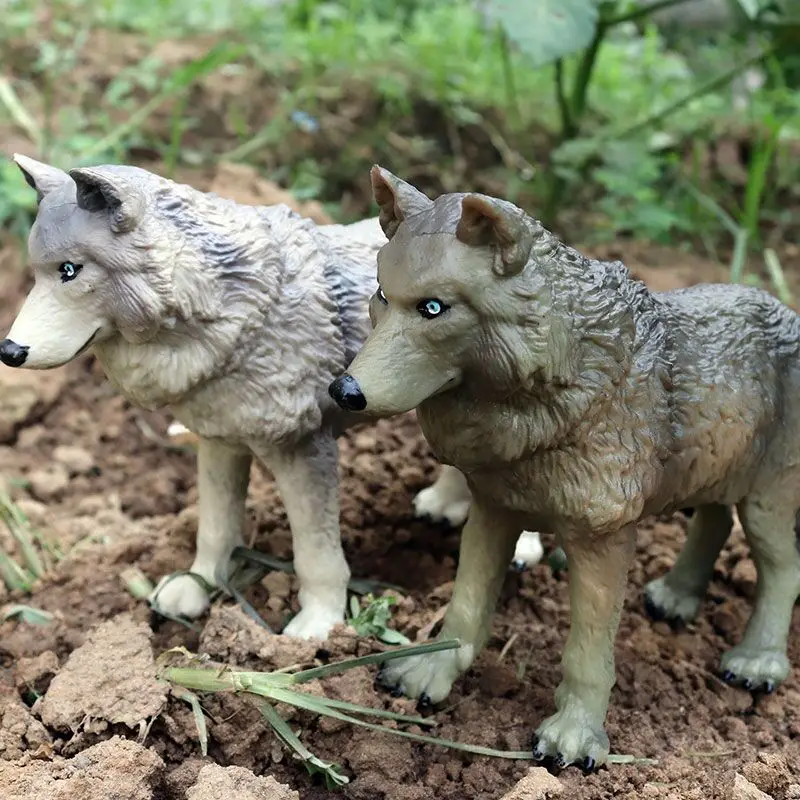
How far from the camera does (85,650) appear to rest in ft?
6.23

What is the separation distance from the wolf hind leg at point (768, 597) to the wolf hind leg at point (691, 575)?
174mm

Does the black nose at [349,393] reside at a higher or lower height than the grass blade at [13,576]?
higher

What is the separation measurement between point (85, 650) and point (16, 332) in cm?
66

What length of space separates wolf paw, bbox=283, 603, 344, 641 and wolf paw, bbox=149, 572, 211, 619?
0.22 metres

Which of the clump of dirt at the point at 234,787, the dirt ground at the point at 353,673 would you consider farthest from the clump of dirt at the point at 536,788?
the clump of dirt at the point at 234,787

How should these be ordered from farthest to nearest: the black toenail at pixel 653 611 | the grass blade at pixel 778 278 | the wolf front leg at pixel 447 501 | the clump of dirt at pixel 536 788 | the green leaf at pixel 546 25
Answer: the grass blade at pixel 778 278
the green leaf at pixel 546 25
the wolf front leg at pixel 447 501
the black toenail at pixel 653 611
the clump of dirt at pixel 536 788

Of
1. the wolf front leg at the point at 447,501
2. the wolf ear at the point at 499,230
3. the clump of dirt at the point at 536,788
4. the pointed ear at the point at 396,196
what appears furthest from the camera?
the wolf front leg at the point at 447,501

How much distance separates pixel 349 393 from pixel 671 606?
3.79 feet

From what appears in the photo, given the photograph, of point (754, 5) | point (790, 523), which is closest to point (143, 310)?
point (790, 523)

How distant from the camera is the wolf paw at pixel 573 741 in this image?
5.68ft

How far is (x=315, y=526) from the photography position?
198 cm

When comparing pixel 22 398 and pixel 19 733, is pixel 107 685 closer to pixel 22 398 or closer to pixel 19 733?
pixel 19 733

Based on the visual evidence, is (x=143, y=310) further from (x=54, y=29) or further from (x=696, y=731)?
(x=54, y=29)

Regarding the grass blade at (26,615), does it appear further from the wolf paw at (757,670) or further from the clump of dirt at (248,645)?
the wolf paw at (757,670)
